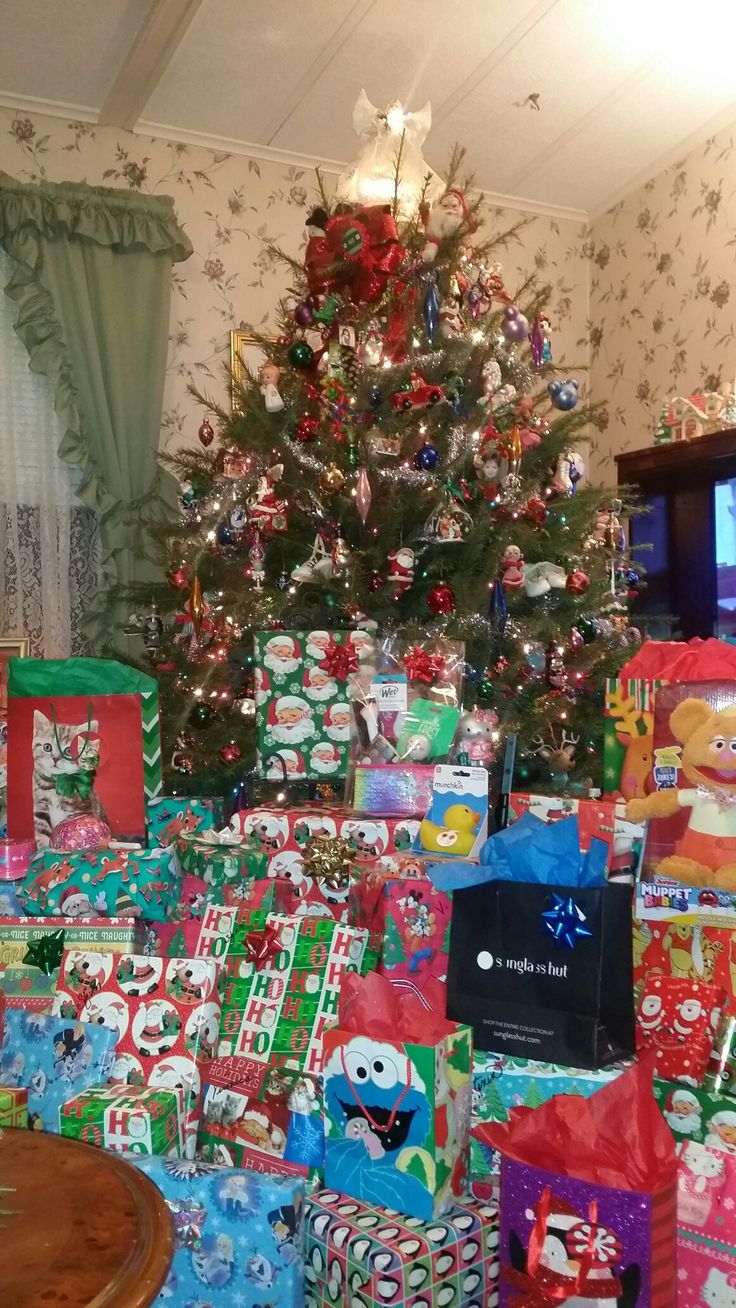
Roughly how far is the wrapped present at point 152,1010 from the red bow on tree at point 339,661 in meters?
0.82

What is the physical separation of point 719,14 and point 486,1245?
2993mm

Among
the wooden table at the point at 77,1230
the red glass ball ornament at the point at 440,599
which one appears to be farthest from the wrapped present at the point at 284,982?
the red glass ball ornament at the point at 440,599

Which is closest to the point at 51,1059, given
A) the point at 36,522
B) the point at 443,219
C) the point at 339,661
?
the point at 339,661

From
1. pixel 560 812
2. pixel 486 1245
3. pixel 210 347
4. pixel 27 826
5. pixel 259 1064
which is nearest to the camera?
pixel 486 1245

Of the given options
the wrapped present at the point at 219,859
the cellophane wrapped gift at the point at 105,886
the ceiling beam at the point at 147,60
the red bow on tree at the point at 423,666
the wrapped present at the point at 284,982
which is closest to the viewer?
the wrapped present at the point at 284,982

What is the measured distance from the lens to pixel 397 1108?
1312 millimetres

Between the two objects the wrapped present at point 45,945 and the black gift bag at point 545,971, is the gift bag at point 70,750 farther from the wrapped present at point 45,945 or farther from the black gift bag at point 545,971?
the black gift bag at point 545,971

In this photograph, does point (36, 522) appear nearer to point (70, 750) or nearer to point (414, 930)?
point (70, 750)

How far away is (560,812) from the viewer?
1757 mm

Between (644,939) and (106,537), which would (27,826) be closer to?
(644,939)

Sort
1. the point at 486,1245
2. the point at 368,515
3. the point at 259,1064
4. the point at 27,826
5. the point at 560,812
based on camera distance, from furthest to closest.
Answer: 1. the point at 368,515
2. the point at 27,826
3. the point at 560,812
4. the point at 259,1064
5. the point at 486,1245

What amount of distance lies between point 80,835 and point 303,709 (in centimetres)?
59

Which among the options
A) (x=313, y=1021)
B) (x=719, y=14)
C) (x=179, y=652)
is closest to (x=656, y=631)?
(x=179, y=652)

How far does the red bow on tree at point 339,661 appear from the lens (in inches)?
86.7
